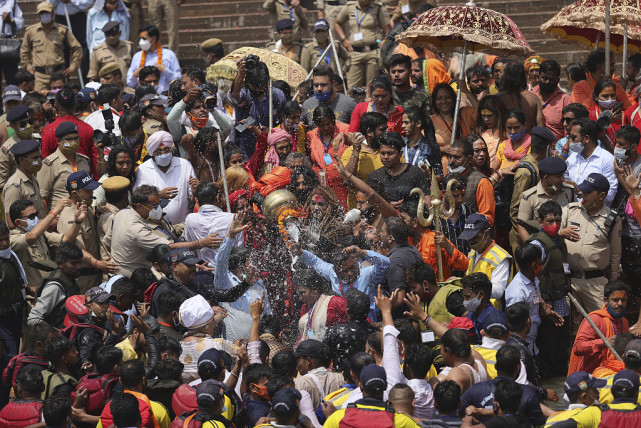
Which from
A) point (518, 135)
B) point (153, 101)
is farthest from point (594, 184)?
point (153, 101)

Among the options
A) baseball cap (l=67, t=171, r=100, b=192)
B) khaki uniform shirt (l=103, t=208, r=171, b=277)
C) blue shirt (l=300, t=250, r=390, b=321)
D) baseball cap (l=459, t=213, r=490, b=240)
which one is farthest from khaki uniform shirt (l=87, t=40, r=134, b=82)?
baseball cap (l=459, t=213, r=490, b=240)

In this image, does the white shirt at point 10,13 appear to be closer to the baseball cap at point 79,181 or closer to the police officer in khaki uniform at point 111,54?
the police officer in khaki uniform at point 111,54

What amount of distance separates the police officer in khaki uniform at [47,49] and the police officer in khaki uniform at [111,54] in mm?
323

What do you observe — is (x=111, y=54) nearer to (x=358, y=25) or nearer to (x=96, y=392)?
(x=358, y=25)

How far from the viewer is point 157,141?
11.5 metres

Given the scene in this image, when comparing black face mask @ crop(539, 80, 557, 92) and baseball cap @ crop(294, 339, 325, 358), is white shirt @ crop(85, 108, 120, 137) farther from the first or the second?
baseball cap @ crop(294, 339, 325, 358)

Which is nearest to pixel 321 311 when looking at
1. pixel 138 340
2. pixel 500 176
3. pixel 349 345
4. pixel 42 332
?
pixel 349 345

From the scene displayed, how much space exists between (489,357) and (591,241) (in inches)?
109

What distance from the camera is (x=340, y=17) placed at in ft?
57.0

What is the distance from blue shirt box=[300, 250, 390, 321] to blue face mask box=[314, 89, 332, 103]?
130 inches

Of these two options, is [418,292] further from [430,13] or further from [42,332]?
[430,13]

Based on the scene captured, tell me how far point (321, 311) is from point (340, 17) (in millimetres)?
9056

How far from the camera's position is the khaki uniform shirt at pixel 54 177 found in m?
11.8

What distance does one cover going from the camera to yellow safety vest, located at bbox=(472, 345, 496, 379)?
317 inches
